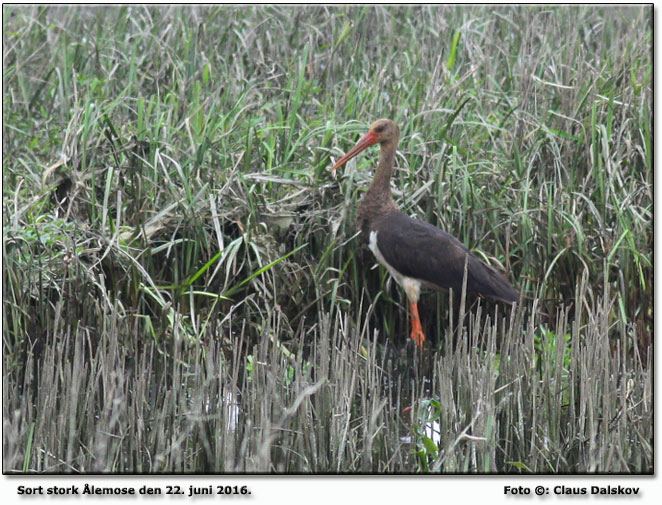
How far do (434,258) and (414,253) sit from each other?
101 millimetres

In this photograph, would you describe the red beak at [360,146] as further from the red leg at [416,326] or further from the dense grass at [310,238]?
the red leg at [416,326]

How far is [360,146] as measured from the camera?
16.1 feet

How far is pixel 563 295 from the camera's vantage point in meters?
4.85

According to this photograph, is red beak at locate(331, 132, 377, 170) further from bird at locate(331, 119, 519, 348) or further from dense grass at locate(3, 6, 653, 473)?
dense grass at locate(3, 6, 653, 473)

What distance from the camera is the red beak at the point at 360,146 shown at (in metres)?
4.84

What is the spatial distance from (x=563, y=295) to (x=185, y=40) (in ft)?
9.07

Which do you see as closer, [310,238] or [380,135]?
[310,238]

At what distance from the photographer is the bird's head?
193 inches

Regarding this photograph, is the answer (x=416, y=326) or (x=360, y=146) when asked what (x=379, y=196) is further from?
(x=416, y=326)

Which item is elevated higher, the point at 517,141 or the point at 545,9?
the point at 545,9

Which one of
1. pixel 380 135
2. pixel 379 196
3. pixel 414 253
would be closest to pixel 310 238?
pixel 379 196

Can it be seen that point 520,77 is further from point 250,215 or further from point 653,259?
point 250,215

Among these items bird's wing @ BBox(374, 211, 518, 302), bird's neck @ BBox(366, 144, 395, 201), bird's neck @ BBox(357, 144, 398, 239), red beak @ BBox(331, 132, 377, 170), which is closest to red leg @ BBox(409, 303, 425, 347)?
bird's wing @ BBox(374, 211, 518, 302)

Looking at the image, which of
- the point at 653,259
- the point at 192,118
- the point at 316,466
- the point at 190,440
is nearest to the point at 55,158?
the point at 192,118
